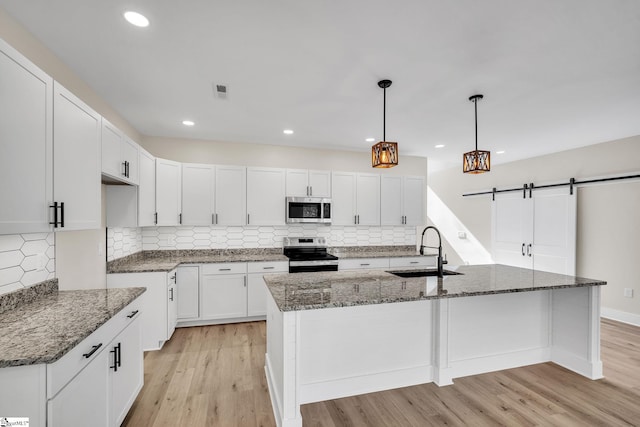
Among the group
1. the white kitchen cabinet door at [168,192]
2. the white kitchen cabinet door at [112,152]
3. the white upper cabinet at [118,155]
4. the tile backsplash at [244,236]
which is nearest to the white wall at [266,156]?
the white kitchen cabinet door at [168,192]

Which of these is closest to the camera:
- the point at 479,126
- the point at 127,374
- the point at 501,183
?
the point at 127,374

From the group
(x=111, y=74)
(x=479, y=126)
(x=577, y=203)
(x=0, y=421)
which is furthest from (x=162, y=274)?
(x=577, y=203)

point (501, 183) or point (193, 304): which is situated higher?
point (501, 183)

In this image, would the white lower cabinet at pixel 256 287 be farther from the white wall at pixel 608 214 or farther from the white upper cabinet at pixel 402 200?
the white wall at pixel 608 214

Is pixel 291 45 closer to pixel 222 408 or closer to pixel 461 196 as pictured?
pixel 222 408

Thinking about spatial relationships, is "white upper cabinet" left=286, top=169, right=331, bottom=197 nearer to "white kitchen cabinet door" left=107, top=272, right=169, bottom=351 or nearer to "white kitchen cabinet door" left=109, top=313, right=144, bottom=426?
"white kitchen cabinet door" left=107, top=272, right=169, bottom=351

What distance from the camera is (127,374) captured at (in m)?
1.98

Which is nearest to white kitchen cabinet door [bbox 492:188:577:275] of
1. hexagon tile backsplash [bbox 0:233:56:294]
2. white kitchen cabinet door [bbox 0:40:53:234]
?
white kitchen cabinet door [bbox 0:40:53:234]

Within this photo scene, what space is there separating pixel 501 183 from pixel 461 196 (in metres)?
1.04

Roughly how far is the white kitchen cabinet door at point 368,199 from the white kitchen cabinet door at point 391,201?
0.30ft

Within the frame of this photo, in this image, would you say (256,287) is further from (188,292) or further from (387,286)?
(387,286)

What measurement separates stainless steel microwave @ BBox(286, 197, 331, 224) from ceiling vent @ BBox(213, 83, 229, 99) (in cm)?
187

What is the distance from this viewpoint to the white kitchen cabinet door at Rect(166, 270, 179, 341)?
331cm

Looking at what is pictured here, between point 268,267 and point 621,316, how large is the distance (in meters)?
5.05
